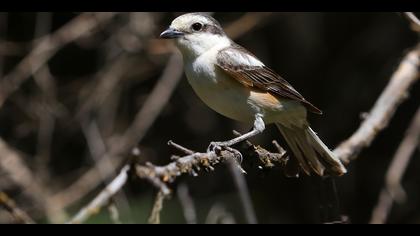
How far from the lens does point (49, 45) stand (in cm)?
543

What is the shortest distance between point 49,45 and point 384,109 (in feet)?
9.32

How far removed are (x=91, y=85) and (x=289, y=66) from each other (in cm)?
189

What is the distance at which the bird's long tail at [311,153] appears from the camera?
329cm

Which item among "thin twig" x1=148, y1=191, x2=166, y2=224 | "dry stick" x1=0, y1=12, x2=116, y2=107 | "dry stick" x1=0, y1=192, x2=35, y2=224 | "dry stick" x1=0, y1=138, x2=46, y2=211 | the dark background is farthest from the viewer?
the dark background

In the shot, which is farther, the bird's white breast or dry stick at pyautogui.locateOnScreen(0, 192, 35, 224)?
the bird's white breast

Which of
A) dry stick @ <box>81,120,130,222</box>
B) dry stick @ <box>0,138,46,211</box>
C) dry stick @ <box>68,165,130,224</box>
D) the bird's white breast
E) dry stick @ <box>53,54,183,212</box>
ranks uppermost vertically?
the bird's white breast

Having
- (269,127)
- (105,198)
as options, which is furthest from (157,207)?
(269,127)

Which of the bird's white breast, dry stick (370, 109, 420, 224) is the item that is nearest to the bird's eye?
the bird's white breast

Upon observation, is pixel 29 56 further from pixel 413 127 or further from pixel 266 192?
pixel 413 127

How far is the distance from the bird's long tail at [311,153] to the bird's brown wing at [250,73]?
0.20 meters

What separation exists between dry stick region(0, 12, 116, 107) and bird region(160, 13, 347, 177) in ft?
7.00

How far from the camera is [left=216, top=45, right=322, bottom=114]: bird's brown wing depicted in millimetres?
3316

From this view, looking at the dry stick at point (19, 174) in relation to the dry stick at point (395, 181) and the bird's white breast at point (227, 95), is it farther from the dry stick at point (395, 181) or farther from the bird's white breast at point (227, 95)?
the dry stick at point (395, 181)

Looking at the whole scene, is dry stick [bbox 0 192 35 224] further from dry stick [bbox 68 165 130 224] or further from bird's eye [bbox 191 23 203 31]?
bird's eye [bbox 191 23 203 31]
